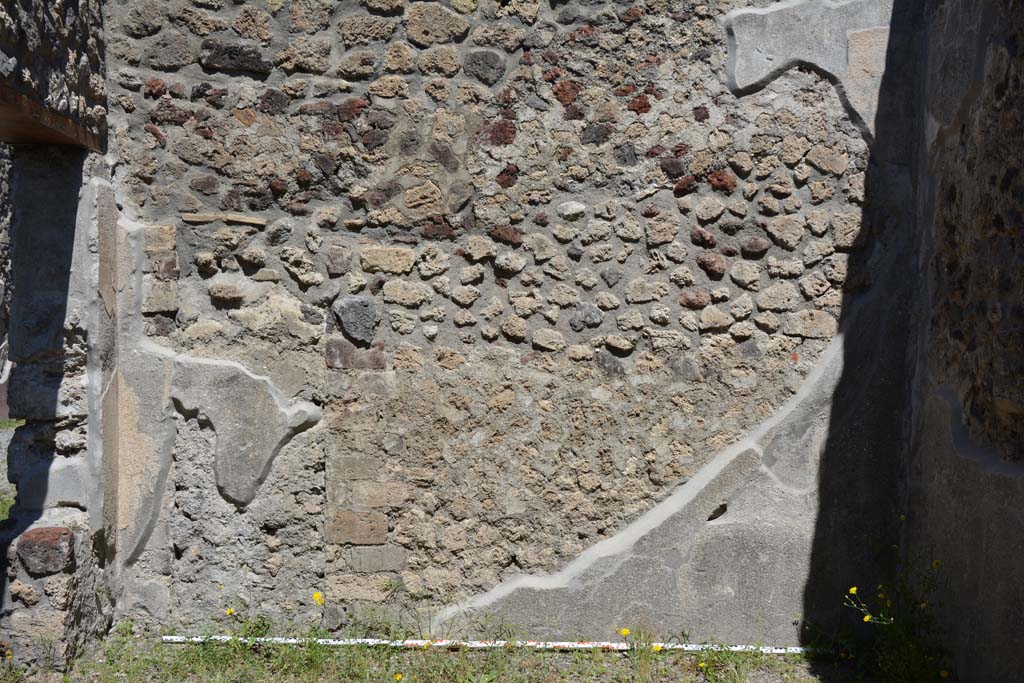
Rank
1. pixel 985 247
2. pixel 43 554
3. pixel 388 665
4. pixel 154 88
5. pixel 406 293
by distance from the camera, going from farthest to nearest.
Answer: pixel 406 293, pixel 154 88, pixel 388 665, pixel 43 554, pixel 985 247

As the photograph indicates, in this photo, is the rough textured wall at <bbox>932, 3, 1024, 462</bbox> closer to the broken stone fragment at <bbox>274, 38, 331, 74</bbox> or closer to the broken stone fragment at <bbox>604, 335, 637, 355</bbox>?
the broken stone fragment at <bbox>604, 335, 637, 355</bbox>

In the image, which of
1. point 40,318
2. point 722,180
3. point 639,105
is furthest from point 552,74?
point 40,318

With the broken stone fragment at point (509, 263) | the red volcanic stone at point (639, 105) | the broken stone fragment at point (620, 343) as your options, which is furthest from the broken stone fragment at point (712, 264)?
the broken stone fragment at point (509, 263)

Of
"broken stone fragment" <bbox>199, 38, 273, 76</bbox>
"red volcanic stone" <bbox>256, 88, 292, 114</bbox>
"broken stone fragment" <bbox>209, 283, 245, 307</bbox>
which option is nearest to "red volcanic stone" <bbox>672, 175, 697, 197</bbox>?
"red volcanic stone" <bbox>256, 88, 292, 114</bbox>

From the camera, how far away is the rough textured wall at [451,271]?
3.39m

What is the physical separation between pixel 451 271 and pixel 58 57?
1.59 meters

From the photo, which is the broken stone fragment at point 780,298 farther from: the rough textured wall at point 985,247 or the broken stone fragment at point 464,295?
the broken stone fragment at point 464,295

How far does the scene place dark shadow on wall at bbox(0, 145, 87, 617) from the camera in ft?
10.1

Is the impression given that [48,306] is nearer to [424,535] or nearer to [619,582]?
[424,535]

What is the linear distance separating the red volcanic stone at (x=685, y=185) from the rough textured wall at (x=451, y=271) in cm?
2

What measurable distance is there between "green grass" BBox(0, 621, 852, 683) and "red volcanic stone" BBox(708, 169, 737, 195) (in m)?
1.92

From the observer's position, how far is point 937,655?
2.95m

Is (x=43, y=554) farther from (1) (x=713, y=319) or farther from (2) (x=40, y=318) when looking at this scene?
(1) (x=713, y=319)

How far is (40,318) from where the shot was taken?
309 cm
